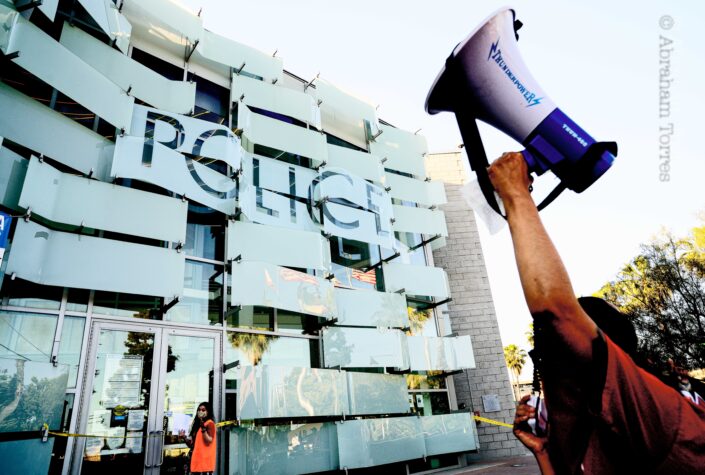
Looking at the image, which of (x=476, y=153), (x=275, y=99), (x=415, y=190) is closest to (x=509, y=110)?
(x=476, y=153)

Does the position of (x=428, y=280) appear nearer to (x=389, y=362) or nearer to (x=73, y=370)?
(x=389, y=362)

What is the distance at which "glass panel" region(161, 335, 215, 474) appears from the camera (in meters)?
6.14

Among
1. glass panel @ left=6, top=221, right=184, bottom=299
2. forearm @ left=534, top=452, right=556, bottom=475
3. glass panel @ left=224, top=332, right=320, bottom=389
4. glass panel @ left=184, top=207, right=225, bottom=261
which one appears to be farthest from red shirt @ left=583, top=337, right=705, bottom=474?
glass panel @ left=184, top=207, right=225, bottom=261

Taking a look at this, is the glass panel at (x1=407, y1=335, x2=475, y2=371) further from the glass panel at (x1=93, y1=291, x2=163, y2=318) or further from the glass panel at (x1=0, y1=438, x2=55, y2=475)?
the glass panel at (x1=0, y1=438, x2=55, y2=475)

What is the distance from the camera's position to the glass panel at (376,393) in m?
8.14

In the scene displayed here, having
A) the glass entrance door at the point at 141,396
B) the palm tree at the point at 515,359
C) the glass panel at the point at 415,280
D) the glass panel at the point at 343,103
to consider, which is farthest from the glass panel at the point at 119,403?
the palm tree at the point at 515,359

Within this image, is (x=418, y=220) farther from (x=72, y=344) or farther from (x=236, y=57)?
(x=72, y=344)

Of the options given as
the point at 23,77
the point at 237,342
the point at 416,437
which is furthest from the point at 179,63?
the point at 416,437

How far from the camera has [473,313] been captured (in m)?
11.6

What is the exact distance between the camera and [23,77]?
610 cm

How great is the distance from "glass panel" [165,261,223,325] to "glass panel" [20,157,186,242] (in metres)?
0.76

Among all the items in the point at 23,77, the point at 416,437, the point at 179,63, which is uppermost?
the point at 179,63

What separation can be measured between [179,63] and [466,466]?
11.1 meters

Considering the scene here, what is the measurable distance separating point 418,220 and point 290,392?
5815 mm
